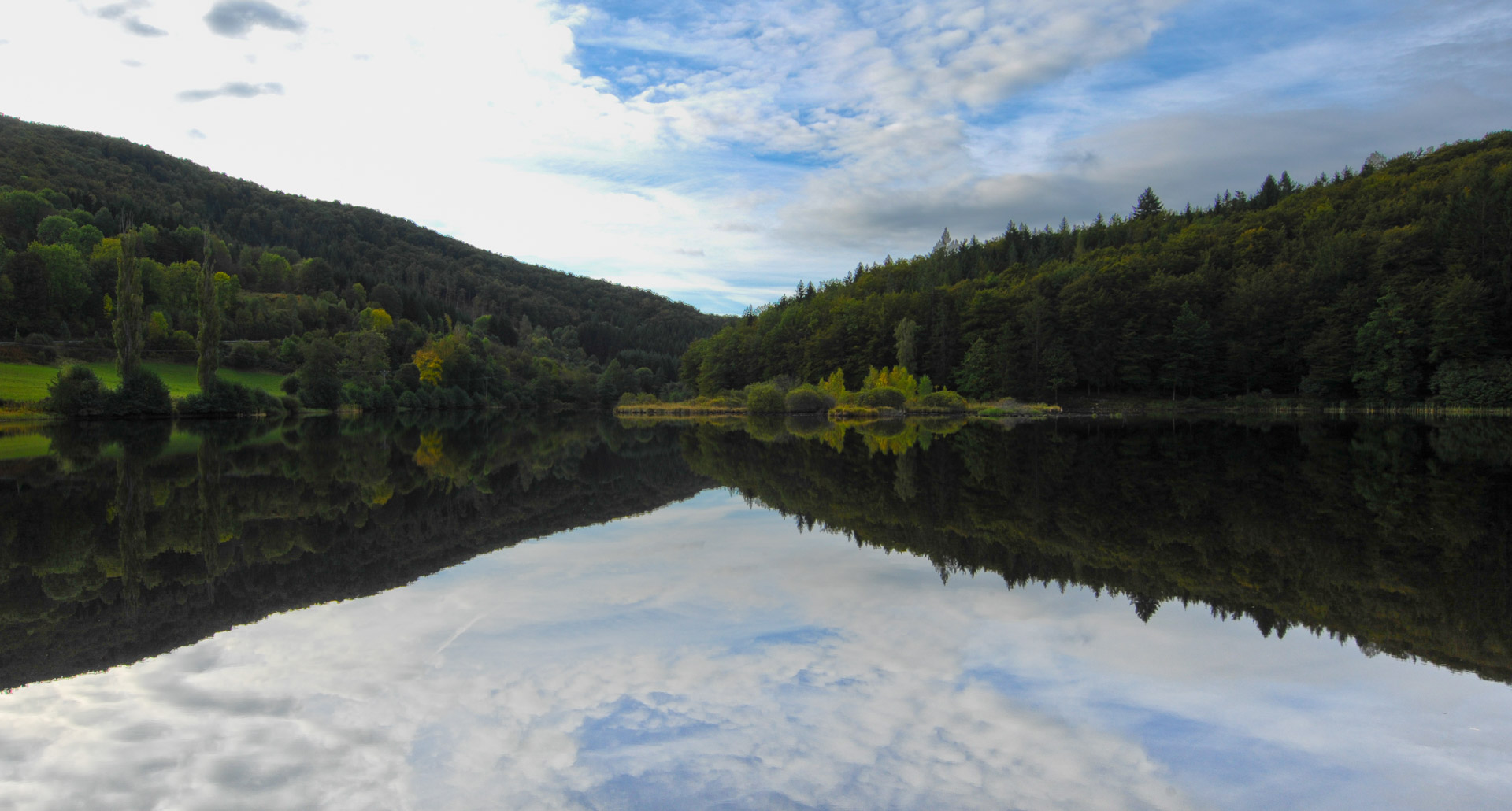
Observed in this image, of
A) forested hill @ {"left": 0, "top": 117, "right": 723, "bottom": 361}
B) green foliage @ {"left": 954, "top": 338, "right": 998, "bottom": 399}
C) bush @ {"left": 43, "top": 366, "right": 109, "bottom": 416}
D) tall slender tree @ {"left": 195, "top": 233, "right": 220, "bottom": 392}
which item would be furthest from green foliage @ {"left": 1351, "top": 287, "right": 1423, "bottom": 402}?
forested hill @ {"left": 0, "top": 117, "right": 723, "bottom": 361}

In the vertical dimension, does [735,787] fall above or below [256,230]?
below

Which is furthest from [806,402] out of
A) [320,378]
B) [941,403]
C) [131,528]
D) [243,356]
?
[243,356]

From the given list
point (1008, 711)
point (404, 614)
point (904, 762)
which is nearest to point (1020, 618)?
point (1008, 711)

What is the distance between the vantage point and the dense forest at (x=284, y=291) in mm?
53125

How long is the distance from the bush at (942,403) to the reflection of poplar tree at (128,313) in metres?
44.3

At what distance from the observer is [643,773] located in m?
2.77

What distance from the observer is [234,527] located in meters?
7.67

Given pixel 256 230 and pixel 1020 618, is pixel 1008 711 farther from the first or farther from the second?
pixel 256 230

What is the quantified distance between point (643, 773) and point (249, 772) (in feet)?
5.09

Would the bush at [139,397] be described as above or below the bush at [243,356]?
below

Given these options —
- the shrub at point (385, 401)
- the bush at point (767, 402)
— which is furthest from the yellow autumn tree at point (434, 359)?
the bush at point (767, 402)

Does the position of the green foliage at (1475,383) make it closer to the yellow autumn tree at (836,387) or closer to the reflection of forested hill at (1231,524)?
the reflection of forested hill at (1231,524)

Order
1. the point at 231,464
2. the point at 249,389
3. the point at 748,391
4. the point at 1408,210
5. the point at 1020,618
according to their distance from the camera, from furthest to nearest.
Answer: the point at 748,391
the point at 1408,210
the point at 249,389
the point at 231,464
the point at 1020,618

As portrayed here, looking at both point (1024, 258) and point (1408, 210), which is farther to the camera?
point (1024, 258)
